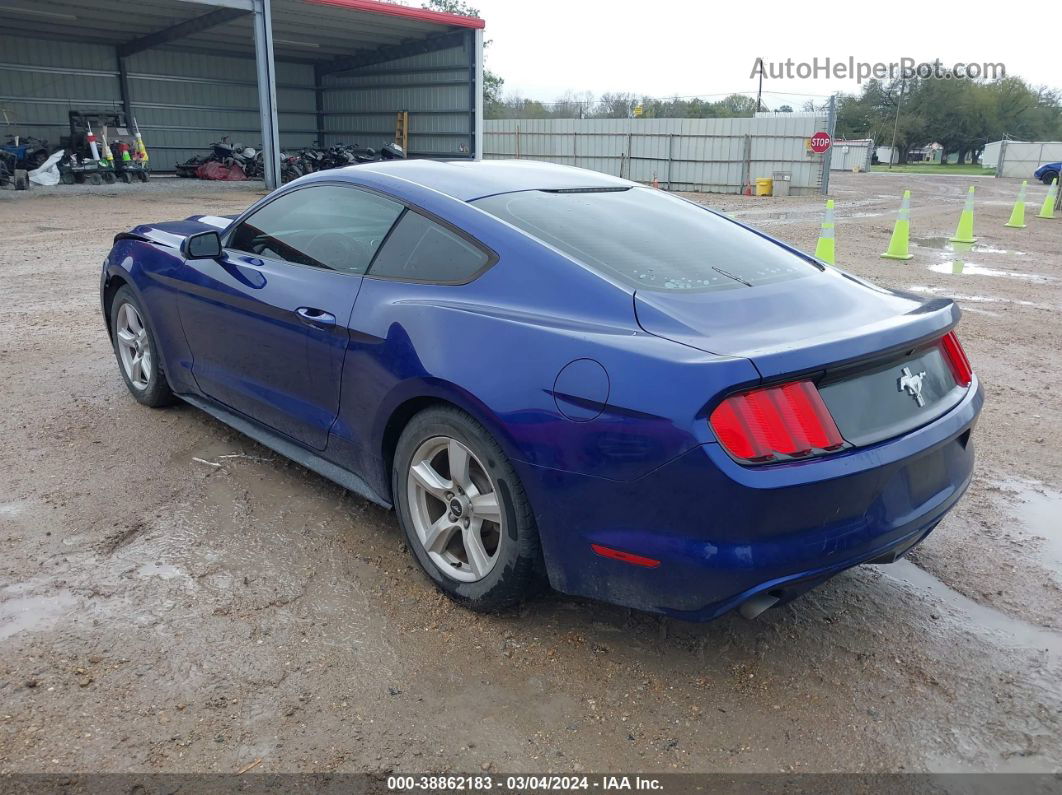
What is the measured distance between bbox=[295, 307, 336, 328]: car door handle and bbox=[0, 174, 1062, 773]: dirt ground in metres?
0.88

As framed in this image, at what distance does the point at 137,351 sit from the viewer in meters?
4.84

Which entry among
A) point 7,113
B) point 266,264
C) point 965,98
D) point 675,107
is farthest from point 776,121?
point 965,98

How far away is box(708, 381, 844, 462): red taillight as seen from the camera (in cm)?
220

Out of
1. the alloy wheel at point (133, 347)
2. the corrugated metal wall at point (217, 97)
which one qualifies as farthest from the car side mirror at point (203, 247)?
the corrugated metal wall at point (217, 97)

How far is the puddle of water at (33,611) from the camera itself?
9.14ft

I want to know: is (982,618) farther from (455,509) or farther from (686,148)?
(686,148)

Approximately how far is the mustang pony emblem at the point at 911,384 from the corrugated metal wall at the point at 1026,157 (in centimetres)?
5211

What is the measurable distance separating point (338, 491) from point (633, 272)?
186 centimetres

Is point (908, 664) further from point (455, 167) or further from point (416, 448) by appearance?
point (455, 167)

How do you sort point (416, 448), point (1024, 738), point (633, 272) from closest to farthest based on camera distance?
point (1024, 738) < point (633, 272) < point (416, 448)

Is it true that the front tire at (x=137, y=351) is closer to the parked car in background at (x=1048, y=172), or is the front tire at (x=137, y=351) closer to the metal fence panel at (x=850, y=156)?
the parked car in background at (x=1048, y=172)

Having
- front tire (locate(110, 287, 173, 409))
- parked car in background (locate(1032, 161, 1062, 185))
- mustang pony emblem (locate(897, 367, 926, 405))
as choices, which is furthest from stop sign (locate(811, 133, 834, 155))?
mustang pony emblem (locate(897, 367, 926, 405))

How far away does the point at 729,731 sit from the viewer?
2377mm

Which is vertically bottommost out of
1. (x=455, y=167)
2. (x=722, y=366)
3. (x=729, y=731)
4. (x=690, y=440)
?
(x=729, y=731)
